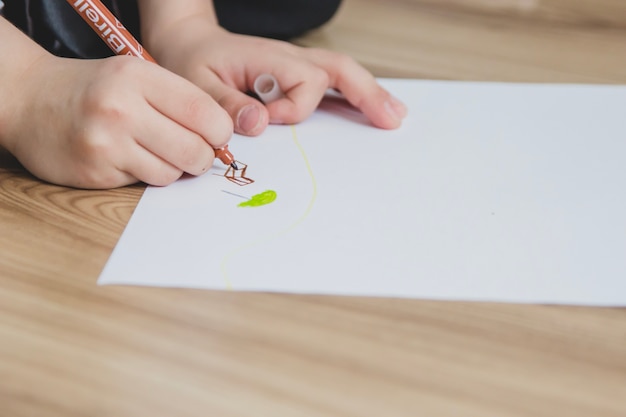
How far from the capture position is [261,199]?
1.60ft

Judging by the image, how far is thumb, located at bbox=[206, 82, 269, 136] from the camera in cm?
56

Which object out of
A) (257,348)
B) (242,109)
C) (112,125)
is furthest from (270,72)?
(257,348)

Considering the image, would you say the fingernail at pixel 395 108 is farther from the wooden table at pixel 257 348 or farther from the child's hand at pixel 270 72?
the wooden table at pixel 257 348

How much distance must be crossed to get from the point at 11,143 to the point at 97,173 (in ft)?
0.23

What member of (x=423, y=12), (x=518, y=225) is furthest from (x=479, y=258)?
(x=423, y=12)

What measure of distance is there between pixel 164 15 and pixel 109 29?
13 centimetres

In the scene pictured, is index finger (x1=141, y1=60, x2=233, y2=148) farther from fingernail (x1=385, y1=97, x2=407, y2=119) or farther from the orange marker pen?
fingernail (x1=385, y1=97, x2=407, y2=119)

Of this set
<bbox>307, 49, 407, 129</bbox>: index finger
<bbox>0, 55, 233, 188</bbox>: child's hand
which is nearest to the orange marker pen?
<bbox>0, 55, 233, 188</bbox>: child's hand

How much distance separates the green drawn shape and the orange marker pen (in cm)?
4

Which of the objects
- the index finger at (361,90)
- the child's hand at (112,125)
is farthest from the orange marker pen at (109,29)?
the index finger at (361,90)

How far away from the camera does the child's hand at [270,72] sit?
57 centimetres

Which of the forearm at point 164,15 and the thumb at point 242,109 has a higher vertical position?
the forearm at point 164,15

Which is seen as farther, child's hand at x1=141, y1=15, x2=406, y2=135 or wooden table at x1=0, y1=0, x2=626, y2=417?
child's hand at x1=141, y1=15, x2=406, y2=135

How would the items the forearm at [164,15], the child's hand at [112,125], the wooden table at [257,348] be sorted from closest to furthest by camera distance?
the wooden table at [257,348]
the child's hand at [112,125]
the forearm at [164,15]
